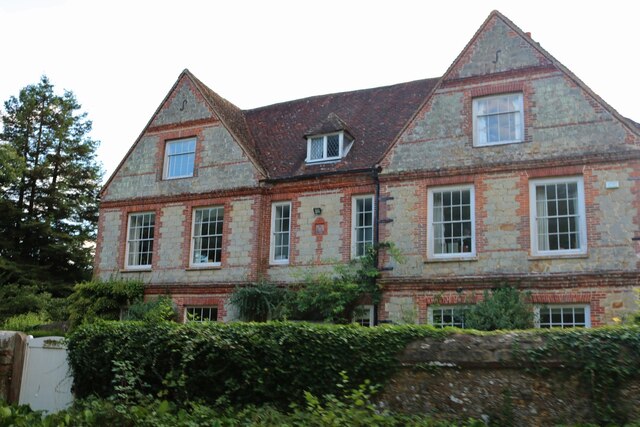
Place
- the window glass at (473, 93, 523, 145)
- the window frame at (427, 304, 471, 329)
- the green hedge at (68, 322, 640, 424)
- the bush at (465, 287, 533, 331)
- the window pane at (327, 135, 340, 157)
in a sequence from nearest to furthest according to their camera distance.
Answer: the green hedge at (68, 322, 640, 424)
the bush at (465, 287, 533, 331)
the window frame at (427, 304, 471, 329)
the window glass at (473, 93, 523, 145)
the window pane at (327, 135, 340, 157)

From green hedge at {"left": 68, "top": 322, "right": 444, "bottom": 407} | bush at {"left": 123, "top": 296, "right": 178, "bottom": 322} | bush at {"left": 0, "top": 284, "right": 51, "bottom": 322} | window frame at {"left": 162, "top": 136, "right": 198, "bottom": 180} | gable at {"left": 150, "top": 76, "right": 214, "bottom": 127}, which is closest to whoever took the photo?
green hedge at {"left": 68, "top": 322, "right": 444, "bottom": 407}

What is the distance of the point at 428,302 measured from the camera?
1788cm

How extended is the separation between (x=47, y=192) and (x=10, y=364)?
24.9 meters

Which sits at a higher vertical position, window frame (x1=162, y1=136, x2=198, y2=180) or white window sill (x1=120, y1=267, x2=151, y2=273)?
window frame (x1=162, y1=136, x2=198, y2=180)

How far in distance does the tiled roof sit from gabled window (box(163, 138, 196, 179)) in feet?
7.68

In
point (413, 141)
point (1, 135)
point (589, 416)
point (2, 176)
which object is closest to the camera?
point (589, 416)

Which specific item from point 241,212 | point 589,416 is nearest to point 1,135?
point 241,212

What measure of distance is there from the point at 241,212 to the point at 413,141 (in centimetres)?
616

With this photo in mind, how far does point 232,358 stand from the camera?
1038cm

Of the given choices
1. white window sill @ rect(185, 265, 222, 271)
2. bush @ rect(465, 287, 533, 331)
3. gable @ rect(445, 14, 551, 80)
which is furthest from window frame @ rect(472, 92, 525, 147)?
white window sill @ rect(185, 265, 222, 271)

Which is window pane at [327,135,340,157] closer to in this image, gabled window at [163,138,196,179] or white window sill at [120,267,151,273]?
gabled window at [163,138,196,179]

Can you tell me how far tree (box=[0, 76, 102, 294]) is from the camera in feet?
109

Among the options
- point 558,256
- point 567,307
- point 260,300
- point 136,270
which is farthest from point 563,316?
point 136,270

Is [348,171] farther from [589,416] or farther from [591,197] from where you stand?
[589,416]
